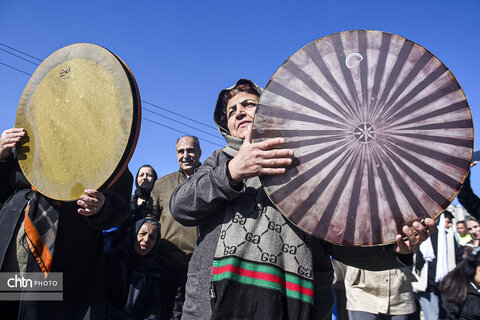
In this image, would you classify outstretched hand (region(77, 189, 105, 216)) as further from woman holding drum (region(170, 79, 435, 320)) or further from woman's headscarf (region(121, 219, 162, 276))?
woman's headscarf (region(121, 219, 162, 276))

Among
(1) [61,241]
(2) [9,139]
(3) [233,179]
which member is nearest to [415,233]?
(3) [233,179]

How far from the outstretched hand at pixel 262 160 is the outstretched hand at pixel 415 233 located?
50 centimetres

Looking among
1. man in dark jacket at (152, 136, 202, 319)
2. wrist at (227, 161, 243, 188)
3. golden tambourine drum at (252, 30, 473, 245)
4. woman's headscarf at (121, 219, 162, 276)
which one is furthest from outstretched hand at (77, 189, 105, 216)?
woman's headscarf at (121, 219, 162, 276)

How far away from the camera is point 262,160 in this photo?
Result: 5.15 ft

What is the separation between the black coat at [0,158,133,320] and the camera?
7.41 ft

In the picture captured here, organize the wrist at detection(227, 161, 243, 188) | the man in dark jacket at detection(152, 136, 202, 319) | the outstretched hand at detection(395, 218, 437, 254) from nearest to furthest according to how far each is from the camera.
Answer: the outstretched hand at detection(395, 218, 437, 254)
the wrist at detection(227, 161, 243, 188)
the man in dark jacket at detection(152, 136, 202, 319)

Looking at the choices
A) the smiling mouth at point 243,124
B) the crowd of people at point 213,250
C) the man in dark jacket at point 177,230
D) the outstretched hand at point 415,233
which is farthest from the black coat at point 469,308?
the smiling mouth at point 243,124

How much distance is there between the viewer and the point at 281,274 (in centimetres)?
158

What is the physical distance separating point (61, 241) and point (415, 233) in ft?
6.05

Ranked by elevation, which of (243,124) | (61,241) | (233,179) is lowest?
(61,241)

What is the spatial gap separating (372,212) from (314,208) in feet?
0.71

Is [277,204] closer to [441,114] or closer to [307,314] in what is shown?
[307,314]

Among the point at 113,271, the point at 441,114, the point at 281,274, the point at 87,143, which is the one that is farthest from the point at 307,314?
the point at 113,271

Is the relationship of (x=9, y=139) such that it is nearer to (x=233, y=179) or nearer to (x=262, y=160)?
(x=233, y=179)
